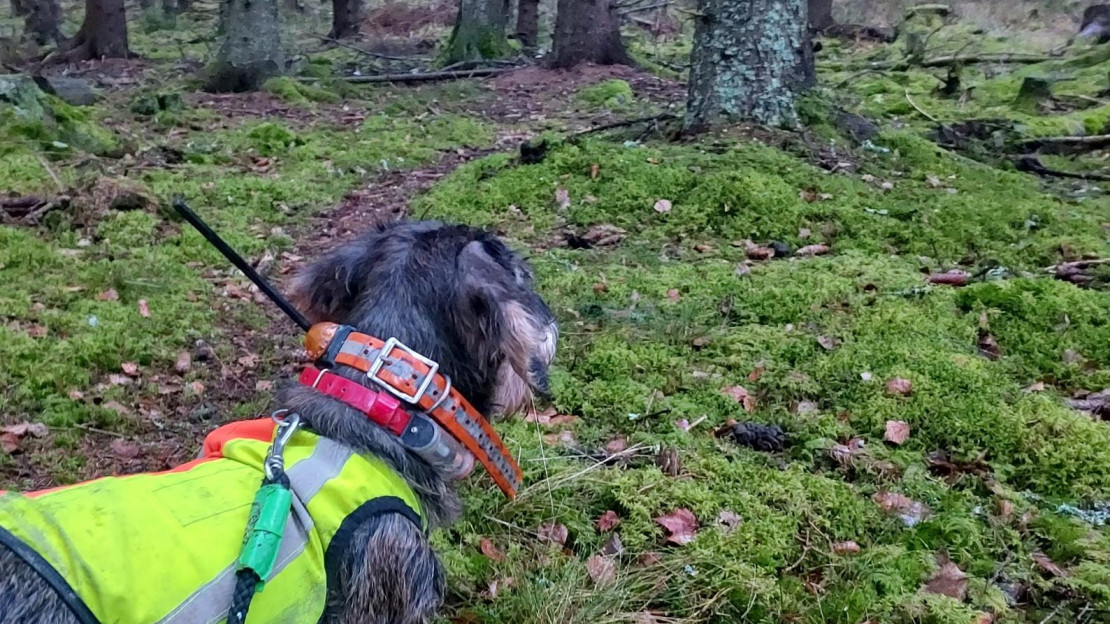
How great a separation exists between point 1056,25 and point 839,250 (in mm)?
23531

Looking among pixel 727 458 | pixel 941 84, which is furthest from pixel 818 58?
pixel 727 458

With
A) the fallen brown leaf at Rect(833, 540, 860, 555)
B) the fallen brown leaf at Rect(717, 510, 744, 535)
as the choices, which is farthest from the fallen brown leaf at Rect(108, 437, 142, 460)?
the fallen brown leaf at Rect(833, 540, 860, 555)

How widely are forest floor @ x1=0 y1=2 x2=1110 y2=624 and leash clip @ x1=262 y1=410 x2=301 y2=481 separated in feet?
4.25

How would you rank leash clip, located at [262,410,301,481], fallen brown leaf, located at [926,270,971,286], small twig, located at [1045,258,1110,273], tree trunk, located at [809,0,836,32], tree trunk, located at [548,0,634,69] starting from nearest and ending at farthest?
leash clip, located at [262,410,301,481] < fallen brown leaf, located at [926,270,971,286] < small twig, located at [1045,258,1110,273] < tree trunk, located at [548,0,634,69] < tree trunk, located at [809,0,836,32]

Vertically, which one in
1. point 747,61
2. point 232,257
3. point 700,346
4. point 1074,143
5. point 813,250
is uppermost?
point 747,61

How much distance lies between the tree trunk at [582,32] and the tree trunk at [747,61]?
9927 millimetres

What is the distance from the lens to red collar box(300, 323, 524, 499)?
111 inches

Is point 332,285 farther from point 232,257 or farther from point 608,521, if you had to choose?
point 608,521

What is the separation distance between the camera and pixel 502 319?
3.06 m

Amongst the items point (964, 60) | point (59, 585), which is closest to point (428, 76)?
point (964, 60)

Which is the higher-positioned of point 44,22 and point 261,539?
point 261,539

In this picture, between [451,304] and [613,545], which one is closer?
[451,304]

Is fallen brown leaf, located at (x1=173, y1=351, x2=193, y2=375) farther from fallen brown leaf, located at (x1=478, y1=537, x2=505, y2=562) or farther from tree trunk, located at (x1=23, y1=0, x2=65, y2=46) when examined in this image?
tree trunk, located at (x1=23, y1=0, x2=65, y2=46)

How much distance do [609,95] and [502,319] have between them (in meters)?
13.3
